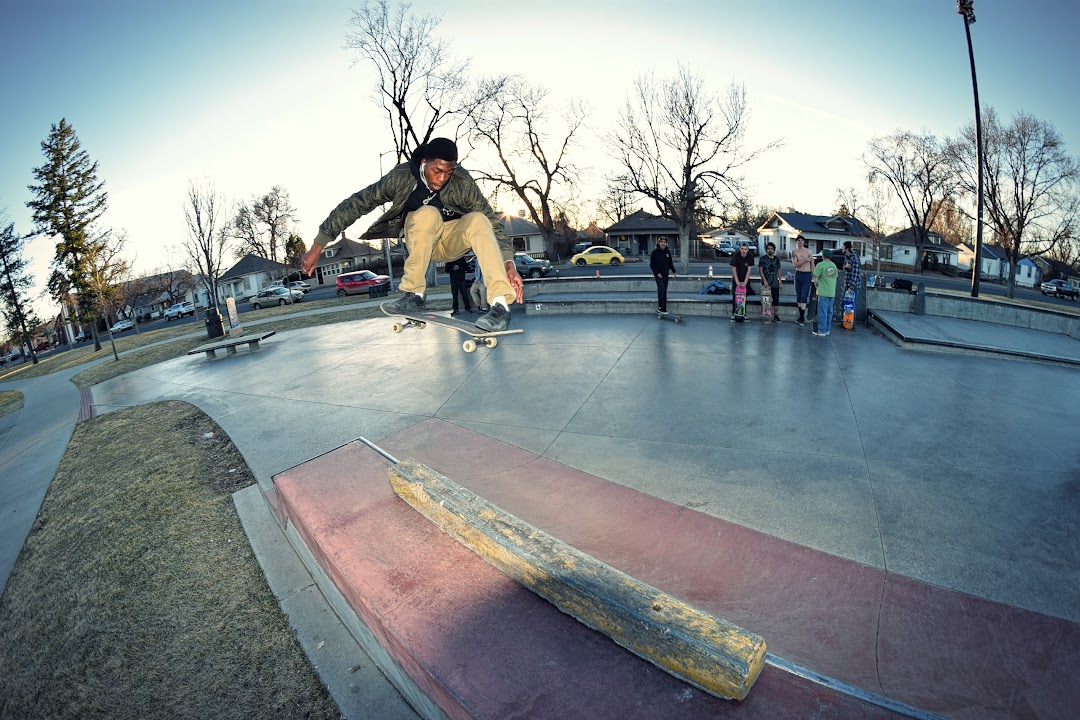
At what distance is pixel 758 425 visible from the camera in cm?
579

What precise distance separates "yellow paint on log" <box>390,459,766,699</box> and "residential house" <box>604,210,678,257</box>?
61171 millimetres

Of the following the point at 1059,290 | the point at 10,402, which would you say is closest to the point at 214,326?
the point at 10,402

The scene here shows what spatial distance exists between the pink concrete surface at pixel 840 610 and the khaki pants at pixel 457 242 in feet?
7.72

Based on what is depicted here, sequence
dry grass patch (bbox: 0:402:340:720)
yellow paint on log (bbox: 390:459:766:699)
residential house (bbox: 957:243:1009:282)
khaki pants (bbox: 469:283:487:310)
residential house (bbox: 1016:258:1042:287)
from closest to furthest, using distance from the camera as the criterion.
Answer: yellow paint on log (bbox: 390:459:766:699), dry grass patch (bbox: 0:402:340:720), khaki pants (bbox: 469:283:487:310), residential house (bbox: 1016:258:1042:287), residential house (bbox: 957:243:1009:282)

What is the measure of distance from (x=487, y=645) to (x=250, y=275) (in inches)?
2815

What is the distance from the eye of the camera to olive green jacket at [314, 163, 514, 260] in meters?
5.22

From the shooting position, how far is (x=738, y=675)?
6.72 ft

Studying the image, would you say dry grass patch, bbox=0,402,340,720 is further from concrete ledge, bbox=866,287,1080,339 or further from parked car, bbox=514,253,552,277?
parked car, bbox=514,253,552,277

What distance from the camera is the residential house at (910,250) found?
71250 mm

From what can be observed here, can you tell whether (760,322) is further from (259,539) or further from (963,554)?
(259,539)

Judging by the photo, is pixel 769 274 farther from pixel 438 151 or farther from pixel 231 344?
pixel 231 344

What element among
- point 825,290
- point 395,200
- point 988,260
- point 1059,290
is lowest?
point 1059,290

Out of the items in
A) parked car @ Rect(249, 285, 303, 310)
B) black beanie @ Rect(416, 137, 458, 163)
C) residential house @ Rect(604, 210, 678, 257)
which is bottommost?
parked car @ Rect(249, 285, 303, 310)

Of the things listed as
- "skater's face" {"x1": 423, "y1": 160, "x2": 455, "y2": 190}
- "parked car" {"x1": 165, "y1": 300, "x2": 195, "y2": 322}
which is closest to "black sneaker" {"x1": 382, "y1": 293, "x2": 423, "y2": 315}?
"skater's face" {"x1": 423, "y1": 160, "x2": 455, "y2": 190}
